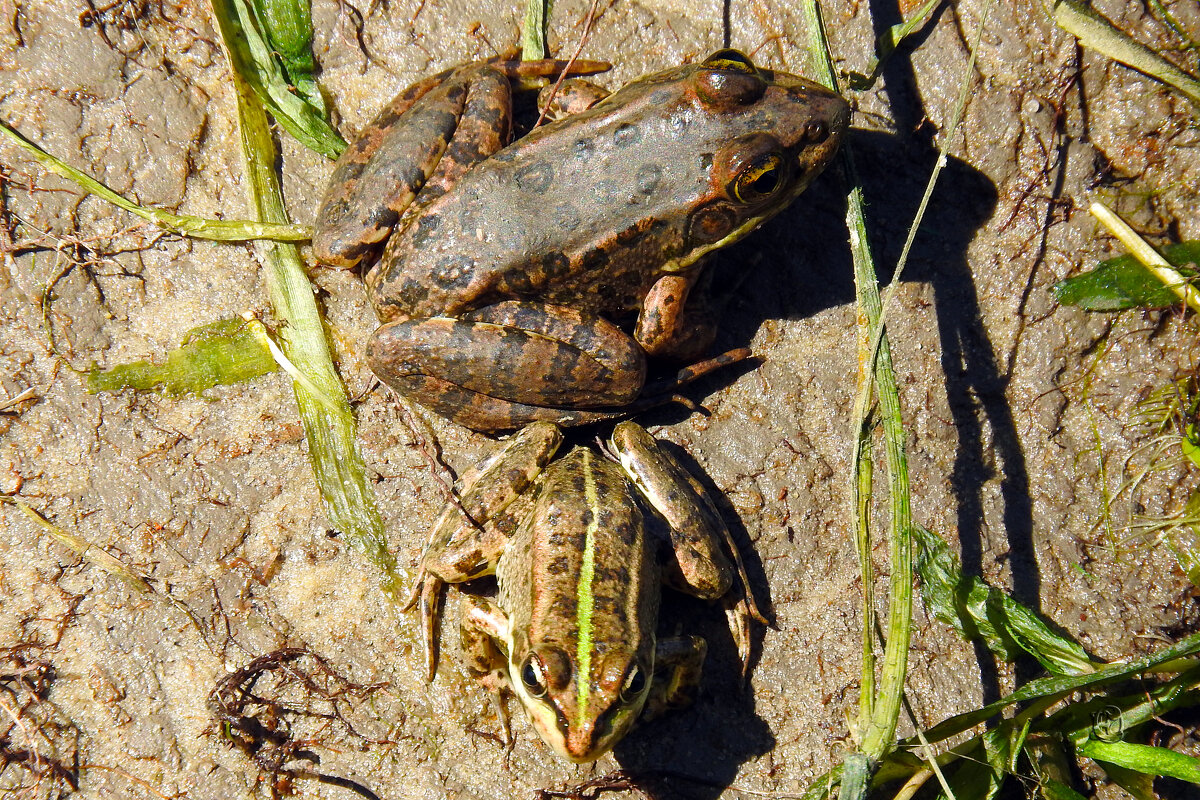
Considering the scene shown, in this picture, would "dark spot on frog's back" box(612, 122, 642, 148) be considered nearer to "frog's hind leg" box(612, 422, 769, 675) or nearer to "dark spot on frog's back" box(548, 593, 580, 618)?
"frog's hind leg" box(612, 422, 769, 675)

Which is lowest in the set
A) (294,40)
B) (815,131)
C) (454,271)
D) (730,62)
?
(454,271)

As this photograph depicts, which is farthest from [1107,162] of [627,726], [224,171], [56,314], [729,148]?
[56,314]

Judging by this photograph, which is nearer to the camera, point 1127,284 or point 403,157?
point 403,157

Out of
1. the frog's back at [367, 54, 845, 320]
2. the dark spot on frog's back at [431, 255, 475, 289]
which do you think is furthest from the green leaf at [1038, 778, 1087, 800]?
the dark spot on frog's back at [431, 255, 475, 289]

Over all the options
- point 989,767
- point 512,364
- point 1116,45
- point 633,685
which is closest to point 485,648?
point 633,685

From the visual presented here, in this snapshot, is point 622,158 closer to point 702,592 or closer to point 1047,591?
point 702,592

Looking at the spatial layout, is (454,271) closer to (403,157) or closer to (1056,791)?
(403,157)
